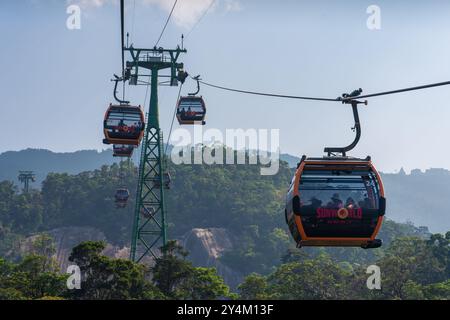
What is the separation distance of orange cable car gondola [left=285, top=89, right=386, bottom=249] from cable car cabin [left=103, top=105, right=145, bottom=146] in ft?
67.6

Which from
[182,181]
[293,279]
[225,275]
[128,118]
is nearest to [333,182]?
[128,118]

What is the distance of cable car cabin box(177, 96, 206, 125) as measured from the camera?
165ft

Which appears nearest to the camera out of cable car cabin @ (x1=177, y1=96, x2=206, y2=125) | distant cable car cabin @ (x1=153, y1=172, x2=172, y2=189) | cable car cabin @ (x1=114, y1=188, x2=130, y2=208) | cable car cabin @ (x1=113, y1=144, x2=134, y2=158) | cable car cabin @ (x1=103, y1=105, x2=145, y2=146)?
cable car cabin @ (x1=103, y1=105, x2=145, y2=146)

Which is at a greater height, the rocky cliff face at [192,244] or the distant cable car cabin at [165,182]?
the distant cable car cabin at [165,182]

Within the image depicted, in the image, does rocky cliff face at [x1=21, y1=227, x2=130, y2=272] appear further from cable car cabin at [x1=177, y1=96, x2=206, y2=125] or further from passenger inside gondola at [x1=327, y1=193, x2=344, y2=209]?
passenger inside gondola at [x1=327, y1=193, x2=344, y2=209]

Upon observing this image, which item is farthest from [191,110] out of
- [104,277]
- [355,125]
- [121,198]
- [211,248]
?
[211,248]

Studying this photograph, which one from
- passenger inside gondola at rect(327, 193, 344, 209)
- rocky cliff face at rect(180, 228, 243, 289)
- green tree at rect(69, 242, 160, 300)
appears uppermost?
passenger inside gondola at rect(327, 193, 344, 209)

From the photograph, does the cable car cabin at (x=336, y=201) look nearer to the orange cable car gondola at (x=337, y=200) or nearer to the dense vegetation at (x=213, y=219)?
the orange cable car gondola at (x=337, y=200)

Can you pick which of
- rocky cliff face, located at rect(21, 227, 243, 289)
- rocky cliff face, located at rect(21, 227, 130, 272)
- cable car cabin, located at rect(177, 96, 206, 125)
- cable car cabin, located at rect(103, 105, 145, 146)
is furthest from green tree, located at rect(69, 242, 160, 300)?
rocky cliff face, located at rect(21, 227, 130, 272)

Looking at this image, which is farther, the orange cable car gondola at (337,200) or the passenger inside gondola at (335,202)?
the passenger inside gondola at (335,202)

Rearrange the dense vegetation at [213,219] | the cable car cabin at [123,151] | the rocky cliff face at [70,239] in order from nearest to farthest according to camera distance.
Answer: the cable car cabin at [123,151] → the dense vegetation at [213,219] → the rocky cliff face at [70,239]

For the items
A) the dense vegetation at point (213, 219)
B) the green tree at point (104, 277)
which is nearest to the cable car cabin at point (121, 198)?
the green tree at point (104, 277)

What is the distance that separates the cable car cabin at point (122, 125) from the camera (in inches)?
1576
